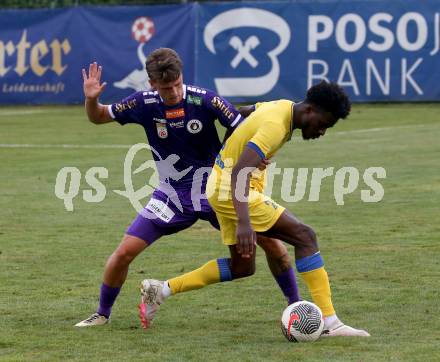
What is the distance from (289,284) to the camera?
26.1 feet

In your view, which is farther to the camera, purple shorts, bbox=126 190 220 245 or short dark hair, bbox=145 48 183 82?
purple shorts, bbox=126 190 220 245

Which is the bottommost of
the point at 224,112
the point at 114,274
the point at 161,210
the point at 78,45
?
the point at 114,274

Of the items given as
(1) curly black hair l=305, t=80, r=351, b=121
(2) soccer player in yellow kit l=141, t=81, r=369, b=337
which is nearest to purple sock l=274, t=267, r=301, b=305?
(2) soccer player in yellow kit l=141, t=81, r=369, b=337

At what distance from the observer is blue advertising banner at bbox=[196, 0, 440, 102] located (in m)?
29.4

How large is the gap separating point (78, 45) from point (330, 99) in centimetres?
2599

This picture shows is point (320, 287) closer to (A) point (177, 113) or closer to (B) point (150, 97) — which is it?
(A) point (177, 113)

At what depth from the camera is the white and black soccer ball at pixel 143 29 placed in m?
31.5

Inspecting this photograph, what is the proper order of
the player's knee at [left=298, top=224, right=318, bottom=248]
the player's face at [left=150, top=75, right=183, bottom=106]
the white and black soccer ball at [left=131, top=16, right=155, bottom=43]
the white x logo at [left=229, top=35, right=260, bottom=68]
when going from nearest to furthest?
the player's knee at [left=298, top=224, right=318, bottom=248] → the player's face at [left=150, top=75, right=183, bottom=106] → the white x logo at [left=229, top=35, right=260, bottom=68] → the white and black soccer ball at [left=131, top=16, right=155, bottom=43]

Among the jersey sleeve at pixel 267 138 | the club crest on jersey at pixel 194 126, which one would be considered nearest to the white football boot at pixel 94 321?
the club crest on jersey at pixel 194 126

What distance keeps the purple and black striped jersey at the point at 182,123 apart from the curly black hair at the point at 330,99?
0.88 m

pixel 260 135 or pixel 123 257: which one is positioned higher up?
pixel 260 135

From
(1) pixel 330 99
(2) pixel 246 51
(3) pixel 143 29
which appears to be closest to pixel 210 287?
(1) pixel 330 99

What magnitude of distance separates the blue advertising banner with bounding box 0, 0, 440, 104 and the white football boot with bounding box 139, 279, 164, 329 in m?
22.3

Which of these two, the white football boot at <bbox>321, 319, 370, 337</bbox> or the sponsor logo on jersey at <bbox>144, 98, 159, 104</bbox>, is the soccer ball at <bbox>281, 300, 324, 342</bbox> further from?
the sponsor logo on jersey at <bbox>144, 98, 159, 104</bbox>
